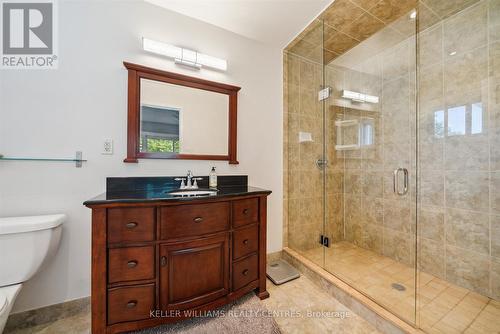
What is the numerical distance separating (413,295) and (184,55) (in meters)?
2.59

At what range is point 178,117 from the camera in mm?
1547

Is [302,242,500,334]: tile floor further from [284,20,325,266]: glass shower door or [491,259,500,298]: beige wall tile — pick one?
[284,20,325,266]: glass shower door

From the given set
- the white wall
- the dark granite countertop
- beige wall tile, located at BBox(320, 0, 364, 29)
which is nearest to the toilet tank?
the white wall

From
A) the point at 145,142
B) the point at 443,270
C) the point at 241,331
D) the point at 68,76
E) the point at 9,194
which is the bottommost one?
the point at 241,331

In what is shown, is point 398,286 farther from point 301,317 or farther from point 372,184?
point 372,184

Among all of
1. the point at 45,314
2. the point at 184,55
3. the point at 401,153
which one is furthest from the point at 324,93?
the point at 45,314

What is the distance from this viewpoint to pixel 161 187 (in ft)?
4.82

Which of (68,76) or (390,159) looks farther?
(390,159)

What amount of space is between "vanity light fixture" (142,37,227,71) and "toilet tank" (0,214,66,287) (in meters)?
1.36

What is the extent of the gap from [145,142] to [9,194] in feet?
2.68

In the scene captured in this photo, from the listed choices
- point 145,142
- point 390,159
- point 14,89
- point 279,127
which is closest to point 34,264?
point 145,142

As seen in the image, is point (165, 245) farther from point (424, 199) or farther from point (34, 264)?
point (424, 199)

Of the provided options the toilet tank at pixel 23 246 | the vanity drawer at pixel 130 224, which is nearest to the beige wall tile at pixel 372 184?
the vanity drawer at pixel 130 224

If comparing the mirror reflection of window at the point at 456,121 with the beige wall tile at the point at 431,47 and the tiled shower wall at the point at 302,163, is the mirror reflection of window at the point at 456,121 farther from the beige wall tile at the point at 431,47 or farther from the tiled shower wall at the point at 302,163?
the tiled shower wall at the point at 302,163
